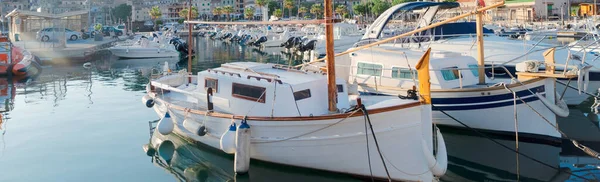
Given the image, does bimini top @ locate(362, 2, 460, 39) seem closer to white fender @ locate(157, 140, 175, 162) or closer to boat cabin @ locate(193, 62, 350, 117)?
boat cabin @ locate(193, 62, 350, 117)

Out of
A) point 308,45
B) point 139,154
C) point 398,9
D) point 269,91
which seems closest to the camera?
point 269,91

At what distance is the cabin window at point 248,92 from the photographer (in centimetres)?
1478

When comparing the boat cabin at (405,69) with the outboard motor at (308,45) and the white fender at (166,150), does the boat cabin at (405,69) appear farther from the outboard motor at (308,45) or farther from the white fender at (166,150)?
the outboard motor at (308,45)

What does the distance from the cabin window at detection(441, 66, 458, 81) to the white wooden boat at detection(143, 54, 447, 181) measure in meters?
3.93

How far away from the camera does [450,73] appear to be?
19094 millimetres

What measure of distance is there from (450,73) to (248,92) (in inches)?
299

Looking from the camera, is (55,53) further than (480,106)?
Yes

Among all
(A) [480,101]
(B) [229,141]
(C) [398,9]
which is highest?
(C) [398,9]

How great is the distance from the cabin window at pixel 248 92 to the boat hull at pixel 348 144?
2.96 feet

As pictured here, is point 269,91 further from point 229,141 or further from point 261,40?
point 261,40

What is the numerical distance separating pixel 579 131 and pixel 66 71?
118ft

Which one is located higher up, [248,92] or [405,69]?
[405,69]

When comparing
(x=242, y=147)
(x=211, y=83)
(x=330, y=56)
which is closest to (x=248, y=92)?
(x=211, y=83)

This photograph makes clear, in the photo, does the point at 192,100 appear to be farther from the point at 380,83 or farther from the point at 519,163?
the point at 519,163
